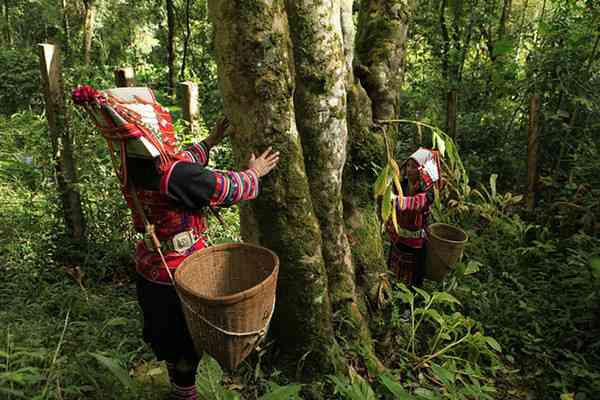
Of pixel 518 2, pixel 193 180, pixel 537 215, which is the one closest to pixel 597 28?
pixel 537 215

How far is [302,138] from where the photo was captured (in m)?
2.35

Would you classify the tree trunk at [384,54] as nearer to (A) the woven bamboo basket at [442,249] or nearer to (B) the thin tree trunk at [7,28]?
(A) the woven bamboo basket at [442,249]

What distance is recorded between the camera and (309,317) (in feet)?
7.88

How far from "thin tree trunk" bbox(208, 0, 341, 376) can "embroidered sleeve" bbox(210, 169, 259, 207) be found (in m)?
0.22

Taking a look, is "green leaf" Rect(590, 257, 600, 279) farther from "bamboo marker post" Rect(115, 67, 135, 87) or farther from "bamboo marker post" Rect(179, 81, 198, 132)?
"bamboo marker post" Rect(179, 81, 198, 132)

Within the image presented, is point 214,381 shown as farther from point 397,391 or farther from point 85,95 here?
point 85,95

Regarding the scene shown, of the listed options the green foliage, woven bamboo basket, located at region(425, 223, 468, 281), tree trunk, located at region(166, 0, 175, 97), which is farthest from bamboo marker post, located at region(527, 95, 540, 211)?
the green foliage

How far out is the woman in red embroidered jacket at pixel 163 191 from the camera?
1.92m

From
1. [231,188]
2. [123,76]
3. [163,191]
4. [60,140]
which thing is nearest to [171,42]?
[123,76]

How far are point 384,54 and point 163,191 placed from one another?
73.1 inches

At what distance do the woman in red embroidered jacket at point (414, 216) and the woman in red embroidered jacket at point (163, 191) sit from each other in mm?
1482

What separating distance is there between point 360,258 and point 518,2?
49.5 ft

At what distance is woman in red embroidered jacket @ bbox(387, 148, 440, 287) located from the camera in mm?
3188

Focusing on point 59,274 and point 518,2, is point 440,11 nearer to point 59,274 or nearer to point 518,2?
point 518,2
